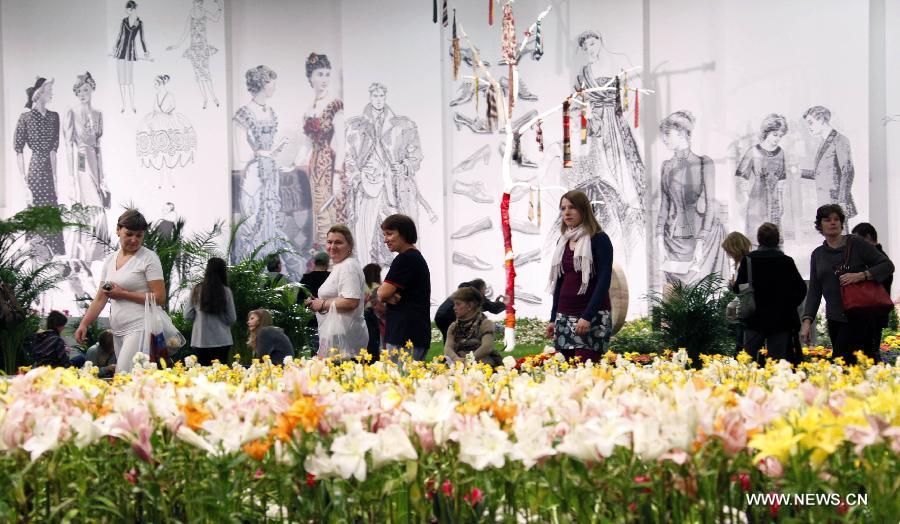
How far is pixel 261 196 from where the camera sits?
16406 mm

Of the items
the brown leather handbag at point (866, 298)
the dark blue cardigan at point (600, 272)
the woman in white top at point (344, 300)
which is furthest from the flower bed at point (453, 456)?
the brown leather handbag at point (866, 298)

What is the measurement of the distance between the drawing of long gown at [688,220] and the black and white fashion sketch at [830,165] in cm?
135

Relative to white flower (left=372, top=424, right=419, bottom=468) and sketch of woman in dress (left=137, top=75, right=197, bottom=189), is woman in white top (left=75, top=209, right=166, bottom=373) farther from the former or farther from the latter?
sketch of woman in dress (left=137, top=75, right=197, bottom=189)

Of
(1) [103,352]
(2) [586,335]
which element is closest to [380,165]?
(1) [103,352]

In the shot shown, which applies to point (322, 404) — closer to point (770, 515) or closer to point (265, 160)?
point (770, 515)

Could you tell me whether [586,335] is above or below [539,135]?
below

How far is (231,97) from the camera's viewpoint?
16656mm

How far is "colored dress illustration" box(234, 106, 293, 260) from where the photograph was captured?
16344mm

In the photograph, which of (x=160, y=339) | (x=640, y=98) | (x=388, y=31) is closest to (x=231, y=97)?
(x=388, y=31)

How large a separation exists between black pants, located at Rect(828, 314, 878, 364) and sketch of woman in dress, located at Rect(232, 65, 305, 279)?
10819mm

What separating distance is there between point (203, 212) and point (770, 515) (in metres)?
15.0

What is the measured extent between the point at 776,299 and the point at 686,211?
807 centimetres

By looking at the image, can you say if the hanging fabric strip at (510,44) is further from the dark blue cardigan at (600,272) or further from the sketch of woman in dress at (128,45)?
the dark blue cardigan at (600,272)

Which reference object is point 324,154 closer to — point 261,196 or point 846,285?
point 261,196
